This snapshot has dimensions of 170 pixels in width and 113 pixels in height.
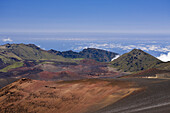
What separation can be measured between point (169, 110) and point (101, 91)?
60.3 feet

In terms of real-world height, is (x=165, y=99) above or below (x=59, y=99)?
above

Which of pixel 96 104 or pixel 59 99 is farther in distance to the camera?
pixel 59 99

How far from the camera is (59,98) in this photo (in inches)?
1565

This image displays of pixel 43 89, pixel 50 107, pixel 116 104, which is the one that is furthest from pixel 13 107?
pixel 116 104

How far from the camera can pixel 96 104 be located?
3322 cm

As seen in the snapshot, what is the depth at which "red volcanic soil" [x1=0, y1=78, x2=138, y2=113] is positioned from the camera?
111 feet

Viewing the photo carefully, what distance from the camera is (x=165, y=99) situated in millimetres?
29250

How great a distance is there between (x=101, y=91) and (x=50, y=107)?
468 inches

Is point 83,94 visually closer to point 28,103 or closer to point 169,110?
point 28,103

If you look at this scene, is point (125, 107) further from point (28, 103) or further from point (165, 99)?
point (28, 103)

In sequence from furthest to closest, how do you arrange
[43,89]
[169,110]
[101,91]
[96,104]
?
[43,89] → [101,91] → [96,104] → [169,110]

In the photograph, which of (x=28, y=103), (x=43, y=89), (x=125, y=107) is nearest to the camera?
(x=125, y=107)

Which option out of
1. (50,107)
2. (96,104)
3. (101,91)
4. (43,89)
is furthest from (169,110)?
(43,89)

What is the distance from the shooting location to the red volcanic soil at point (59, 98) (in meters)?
34.0
